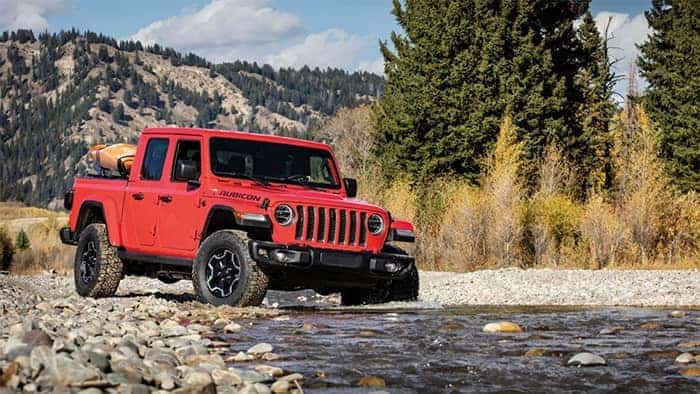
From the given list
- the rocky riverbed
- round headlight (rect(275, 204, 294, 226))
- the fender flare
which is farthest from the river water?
the fender flare

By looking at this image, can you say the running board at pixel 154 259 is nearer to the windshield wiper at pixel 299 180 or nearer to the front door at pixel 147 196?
the front door at pixel 147 196

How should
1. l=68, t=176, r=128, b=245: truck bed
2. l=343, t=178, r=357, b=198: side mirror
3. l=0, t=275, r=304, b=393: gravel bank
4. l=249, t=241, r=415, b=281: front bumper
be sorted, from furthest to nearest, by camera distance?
l=68, t=176, r=128, b=245: truck bed < l=343, t=178, r=357, b=198: side mirror < l=249, t=241, r=415, b=281: front bumper < l=0, t=275, r=304, b=393: gravel bank

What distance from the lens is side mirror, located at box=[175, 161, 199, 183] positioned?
12195mm

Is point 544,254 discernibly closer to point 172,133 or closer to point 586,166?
point 586,166

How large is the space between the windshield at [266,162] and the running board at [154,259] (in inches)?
45.5

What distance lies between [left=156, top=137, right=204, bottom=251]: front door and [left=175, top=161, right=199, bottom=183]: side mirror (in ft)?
0.12

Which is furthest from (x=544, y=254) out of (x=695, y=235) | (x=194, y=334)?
(x=194, y=334)

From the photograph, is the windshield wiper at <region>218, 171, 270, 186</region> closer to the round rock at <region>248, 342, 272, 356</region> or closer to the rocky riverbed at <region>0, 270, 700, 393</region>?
the rocky riverbed at <region>0, 270, 700, 393</region>

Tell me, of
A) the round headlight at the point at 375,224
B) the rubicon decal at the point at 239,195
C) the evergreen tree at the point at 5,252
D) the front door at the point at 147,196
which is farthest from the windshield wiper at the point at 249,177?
the evergreen tree at the point at 5,252

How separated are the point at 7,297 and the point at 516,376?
28.6 feet

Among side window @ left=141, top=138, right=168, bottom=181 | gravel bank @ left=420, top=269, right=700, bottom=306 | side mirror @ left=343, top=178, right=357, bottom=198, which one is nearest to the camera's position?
side window @ left=141, top=138, right=168, bottom=181

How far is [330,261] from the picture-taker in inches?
463

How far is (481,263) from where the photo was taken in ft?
103

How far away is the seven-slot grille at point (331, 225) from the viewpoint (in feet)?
38.7
